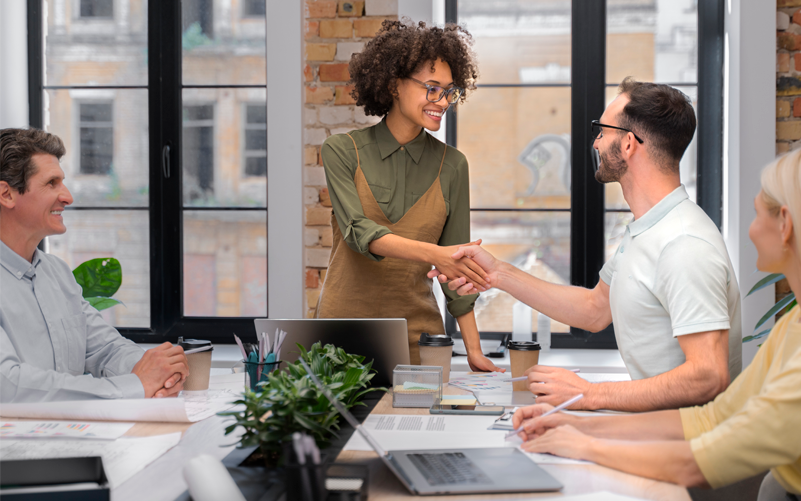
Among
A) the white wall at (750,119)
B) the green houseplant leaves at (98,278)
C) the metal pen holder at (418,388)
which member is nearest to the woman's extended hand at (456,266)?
the metal pen holder at (418,388)

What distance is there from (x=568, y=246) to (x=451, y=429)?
1944 millimetres

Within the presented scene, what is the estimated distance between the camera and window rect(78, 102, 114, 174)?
10.2ft

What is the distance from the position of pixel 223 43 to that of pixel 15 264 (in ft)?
5.64

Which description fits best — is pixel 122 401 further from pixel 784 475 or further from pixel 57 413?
pixel 784 475

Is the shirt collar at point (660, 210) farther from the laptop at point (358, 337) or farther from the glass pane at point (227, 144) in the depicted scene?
the glass pane at point (227, 144)

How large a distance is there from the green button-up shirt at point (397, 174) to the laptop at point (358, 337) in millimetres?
536

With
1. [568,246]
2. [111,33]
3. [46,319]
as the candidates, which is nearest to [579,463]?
[46,319]

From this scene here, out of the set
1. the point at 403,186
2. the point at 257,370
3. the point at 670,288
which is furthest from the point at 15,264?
the point at 670,288

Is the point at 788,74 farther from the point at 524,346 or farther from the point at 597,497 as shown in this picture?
the point at 597,497

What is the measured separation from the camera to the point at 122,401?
1308 millimetres

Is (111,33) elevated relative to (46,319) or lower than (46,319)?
elevated

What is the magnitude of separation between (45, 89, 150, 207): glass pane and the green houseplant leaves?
546mm

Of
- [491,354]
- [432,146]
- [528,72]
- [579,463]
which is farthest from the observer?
[528,72]

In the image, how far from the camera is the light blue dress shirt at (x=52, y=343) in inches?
54.8
